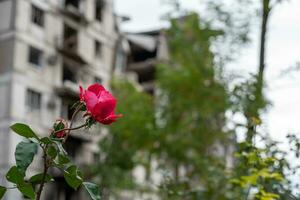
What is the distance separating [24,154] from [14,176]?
77mm

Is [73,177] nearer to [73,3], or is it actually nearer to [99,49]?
[73,3]

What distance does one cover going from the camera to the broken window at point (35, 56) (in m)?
22.5

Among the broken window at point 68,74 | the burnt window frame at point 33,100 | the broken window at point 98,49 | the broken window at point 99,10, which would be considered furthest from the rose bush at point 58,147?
the broken window at point 99,10

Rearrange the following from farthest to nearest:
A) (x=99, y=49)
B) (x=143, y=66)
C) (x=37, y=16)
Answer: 1. (x=143, y=66)
2. (x=99, y=49)
3. (x=37, y=16)

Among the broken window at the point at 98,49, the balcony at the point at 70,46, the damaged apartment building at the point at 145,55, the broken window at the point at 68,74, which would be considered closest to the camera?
the balcony at the point at 70,46

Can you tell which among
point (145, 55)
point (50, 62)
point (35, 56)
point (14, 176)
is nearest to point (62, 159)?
point (14, 176)

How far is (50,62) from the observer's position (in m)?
23.2

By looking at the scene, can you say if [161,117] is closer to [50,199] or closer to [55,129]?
[50,199]

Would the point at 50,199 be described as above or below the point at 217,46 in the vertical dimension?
below

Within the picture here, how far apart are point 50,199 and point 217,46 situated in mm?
12532

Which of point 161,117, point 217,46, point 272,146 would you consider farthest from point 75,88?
point 272,146

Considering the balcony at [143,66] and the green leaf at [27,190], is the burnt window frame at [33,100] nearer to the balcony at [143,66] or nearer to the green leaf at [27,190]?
the balcony at [143,66]

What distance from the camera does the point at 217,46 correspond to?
1262 cm

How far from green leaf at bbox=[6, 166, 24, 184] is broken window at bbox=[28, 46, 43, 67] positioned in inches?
Answer: 832
